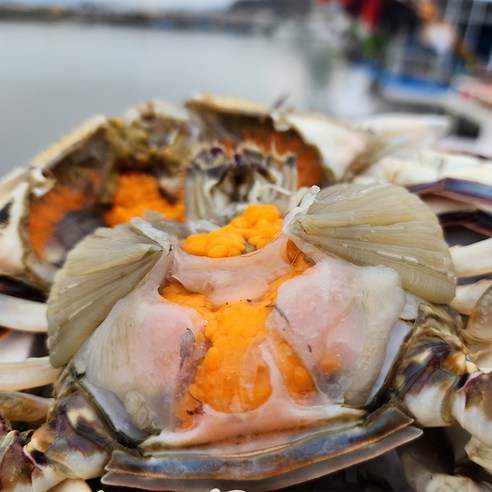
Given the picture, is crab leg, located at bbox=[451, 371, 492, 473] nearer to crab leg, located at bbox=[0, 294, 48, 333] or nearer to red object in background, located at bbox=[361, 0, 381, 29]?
crab leg, located at bbox=[0, 294, 48, 333]

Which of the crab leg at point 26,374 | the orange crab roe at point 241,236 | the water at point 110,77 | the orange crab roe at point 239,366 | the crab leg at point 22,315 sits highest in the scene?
the orange crab roe at point 241,236

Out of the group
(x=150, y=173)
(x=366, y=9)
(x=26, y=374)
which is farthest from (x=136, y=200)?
(x=366, y=9)

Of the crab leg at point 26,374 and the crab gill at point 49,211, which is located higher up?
the crab gill at point 49,211

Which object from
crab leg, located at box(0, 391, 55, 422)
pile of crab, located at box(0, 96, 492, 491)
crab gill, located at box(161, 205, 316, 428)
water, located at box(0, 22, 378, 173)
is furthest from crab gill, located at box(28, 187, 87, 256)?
water, located at box(0, 22, 378, 173)

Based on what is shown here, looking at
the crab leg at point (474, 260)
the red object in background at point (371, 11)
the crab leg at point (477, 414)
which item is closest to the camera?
the crab leg at point (477, 414)

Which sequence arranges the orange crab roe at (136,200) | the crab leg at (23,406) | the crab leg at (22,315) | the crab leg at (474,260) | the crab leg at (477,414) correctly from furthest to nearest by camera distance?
the orange crab roe at (136,200), the crab leg at (22,315), the crab leg at (474,260), the crab leg at (23,406), the crab leg at (477,414)

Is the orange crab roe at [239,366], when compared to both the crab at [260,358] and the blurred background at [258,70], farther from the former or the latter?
the blurred background at [258,70]

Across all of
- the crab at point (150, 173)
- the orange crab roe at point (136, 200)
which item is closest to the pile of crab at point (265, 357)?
the crab at point (150, 173)
